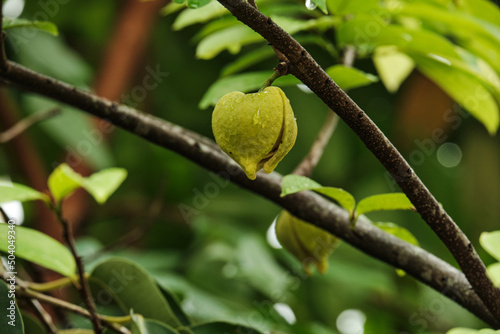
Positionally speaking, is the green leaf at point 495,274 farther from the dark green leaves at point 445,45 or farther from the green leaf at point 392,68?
the green leaf at point 392,68

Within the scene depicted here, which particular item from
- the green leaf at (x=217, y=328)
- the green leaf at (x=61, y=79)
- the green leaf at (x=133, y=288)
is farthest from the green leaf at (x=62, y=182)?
the green leaf at (x=61, y=79)

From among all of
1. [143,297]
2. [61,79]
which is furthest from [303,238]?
[61,79]

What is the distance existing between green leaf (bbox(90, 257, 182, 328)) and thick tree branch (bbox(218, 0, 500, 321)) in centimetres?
38

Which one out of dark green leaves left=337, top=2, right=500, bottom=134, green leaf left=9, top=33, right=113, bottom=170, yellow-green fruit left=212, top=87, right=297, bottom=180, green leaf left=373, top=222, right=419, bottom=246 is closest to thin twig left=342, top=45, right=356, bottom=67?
dark green leaves left=337, top=2, right=500, bottom=134

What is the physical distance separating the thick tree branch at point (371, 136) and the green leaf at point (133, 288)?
0.38 meters

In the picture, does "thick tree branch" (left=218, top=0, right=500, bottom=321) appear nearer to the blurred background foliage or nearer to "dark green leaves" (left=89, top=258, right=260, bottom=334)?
"dark green leaves" (left=89, top=258, right=260, bottom=334)

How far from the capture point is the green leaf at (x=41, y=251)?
67 centimetres

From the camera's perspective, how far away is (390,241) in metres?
0.63

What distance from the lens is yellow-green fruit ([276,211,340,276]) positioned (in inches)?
30.1

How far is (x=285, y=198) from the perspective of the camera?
658 mm

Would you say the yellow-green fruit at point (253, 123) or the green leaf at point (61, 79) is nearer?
the yellow-green fruit at point (253, 123)

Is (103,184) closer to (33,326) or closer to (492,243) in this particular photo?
(33,326)

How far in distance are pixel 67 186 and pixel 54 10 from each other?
48.0 inches

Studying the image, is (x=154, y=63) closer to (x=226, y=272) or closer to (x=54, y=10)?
(x=54, y=10)
